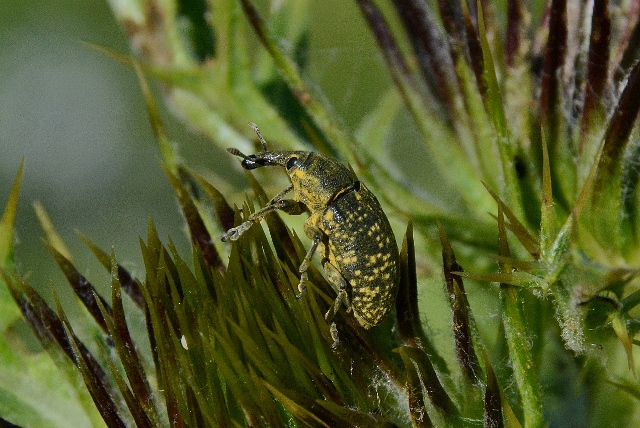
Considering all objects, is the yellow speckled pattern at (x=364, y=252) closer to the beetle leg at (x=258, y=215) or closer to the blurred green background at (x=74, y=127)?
the beetle leg at (x=258, y=215)

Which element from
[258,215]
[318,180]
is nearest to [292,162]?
[318,180]

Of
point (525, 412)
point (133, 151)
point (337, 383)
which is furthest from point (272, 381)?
point (133, 151)

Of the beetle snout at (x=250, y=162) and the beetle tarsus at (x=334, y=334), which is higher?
the beetle snout at (x=250, y=162)

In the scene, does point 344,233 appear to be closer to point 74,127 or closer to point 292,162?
point 292,162

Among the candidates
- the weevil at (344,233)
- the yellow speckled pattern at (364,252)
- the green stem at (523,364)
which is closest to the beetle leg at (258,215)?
the weevil at (344,233)

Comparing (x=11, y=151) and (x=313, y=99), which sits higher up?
(x=11, y=151)

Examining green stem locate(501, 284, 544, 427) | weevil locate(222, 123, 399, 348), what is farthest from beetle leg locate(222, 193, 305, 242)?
green stem locate(501, 284, 544, 427)

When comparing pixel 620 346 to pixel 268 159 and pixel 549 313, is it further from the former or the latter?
pixel 268 159
